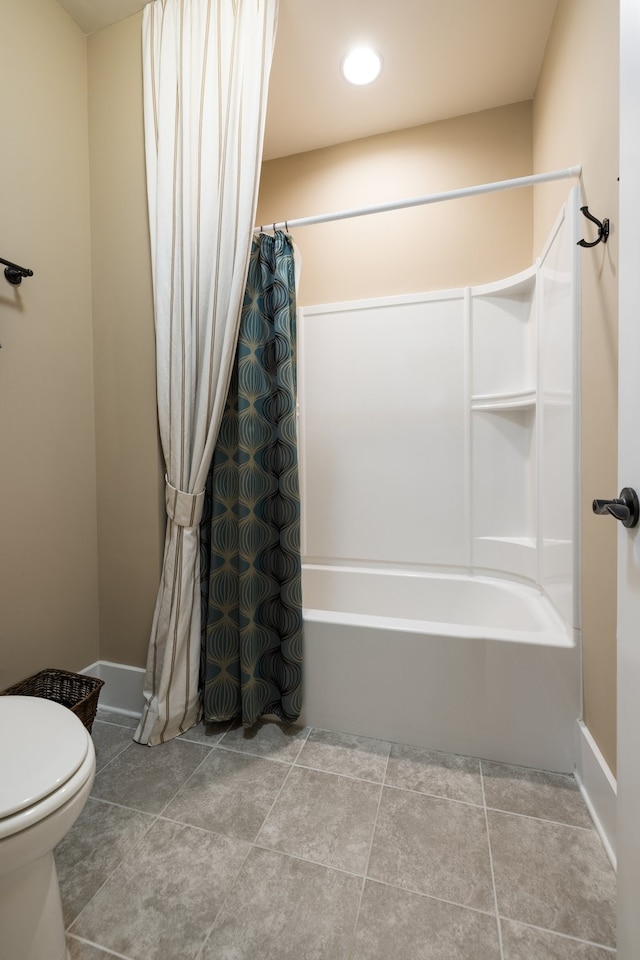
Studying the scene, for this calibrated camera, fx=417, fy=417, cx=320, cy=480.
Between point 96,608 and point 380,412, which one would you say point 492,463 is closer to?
point 380,412

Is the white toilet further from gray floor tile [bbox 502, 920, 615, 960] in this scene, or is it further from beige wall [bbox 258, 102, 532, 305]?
beige wall [bbox 258, 102, 532, 305]

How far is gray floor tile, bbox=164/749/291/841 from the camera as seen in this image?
1162 millimetres

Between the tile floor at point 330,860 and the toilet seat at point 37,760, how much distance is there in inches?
16.5

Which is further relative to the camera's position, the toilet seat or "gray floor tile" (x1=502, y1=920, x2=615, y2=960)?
"gray floor tile" (x1=502, y1=920, x2=615, y2=960)

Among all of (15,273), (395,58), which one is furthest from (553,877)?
(395,58)

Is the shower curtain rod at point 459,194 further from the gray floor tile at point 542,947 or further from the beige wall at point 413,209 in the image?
the gray floor tile at point 542,947

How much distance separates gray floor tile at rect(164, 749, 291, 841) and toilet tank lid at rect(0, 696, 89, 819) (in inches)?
20.3

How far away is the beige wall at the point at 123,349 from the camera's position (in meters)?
1.62

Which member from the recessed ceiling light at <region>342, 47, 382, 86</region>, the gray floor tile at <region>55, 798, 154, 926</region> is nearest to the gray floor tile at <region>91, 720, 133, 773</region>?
Answer: the gray floor tile at <region>55, 798, 154, 926</region>

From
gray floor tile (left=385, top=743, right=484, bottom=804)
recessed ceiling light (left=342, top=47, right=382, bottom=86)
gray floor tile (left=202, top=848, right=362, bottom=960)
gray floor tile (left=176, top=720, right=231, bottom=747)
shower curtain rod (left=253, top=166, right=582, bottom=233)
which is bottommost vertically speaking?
gray floor tile (left=202, top=848, right=362, bottom=960)

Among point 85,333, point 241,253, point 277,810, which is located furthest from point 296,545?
point 85,333

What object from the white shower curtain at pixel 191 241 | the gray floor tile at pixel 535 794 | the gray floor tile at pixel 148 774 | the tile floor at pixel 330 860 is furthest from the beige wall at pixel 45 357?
the gray floor tile at pixel 535 794

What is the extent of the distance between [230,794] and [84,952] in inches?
17.9

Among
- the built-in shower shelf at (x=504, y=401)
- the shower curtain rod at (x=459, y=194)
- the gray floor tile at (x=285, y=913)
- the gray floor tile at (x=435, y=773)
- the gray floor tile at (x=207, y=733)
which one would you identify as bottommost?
the gray floor tile at (x=285, y=913)
